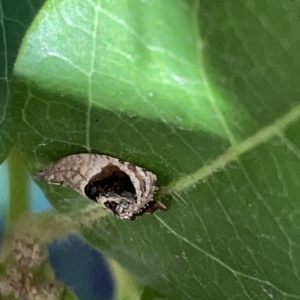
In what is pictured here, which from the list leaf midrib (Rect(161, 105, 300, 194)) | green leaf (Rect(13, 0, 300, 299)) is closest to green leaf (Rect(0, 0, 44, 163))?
green leaf (Rect(13, 0, 300, 299))

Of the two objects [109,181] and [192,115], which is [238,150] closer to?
[192,115]

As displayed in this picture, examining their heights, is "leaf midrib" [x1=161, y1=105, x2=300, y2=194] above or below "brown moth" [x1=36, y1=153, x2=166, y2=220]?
above

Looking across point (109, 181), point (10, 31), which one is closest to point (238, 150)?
point (109, 181)

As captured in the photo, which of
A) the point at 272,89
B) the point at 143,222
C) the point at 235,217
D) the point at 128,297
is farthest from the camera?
the point at 128,297

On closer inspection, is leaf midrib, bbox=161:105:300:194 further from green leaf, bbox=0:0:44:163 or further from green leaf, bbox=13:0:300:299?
green leaf, bbox=0:0:44:163

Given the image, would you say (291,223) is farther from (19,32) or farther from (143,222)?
(19,32)

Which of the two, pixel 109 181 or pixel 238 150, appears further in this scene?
pixel 109 181

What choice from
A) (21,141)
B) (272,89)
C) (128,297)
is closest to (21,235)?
(128,297)
